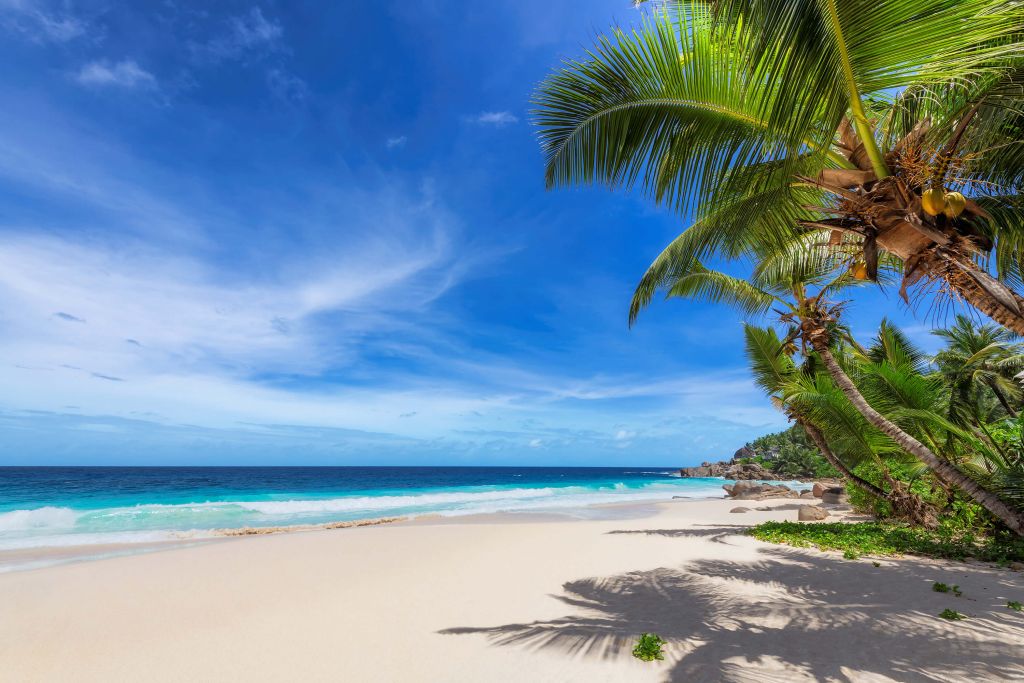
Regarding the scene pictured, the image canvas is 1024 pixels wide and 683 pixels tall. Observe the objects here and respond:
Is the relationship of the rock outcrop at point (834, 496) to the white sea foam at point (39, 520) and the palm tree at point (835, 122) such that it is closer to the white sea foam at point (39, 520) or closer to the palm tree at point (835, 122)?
the palm tree at point (835, 122)

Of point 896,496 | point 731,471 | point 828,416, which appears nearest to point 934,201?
point 828,416

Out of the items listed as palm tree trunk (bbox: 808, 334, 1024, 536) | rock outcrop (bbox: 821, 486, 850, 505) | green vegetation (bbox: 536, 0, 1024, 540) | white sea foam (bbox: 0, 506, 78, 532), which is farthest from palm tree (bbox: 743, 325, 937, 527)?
white sea foam (bbox: 0, 506, 78, 532)

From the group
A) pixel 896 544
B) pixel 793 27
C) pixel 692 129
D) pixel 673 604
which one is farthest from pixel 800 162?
pixel 896 544

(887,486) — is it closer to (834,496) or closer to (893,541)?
(893,541)

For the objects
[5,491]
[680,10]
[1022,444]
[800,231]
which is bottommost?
[5,491]

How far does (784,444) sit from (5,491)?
254 ft

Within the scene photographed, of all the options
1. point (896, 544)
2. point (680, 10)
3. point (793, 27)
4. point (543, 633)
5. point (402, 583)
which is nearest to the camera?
point (793, 27)

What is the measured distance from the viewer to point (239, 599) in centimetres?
617

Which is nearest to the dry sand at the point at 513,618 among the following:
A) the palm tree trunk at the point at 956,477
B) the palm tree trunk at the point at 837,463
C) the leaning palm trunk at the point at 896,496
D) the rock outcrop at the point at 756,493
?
the palm tree trunk at the point at 956,477

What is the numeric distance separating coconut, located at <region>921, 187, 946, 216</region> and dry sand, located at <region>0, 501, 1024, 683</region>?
11.0 ft

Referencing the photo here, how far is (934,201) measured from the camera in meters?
2.87

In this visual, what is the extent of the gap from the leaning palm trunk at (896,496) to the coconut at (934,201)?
33.2 ft

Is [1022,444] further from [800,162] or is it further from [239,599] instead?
[239,599]

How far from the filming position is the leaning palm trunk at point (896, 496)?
9.78m
